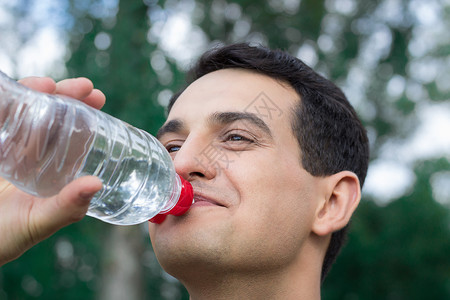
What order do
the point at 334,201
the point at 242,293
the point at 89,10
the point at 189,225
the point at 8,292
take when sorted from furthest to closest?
1. the point at 8,292
2. the point at 89,10
3. the point at 334,201
4. the point at 242,293
5. the point at 189,225

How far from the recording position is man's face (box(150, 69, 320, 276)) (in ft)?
6.52

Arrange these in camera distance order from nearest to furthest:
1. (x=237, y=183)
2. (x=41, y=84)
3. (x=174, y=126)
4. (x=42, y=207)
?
(x=42, y=207) < (x=41, y=84) < (x=237, y=183) < (x=174, y=126)

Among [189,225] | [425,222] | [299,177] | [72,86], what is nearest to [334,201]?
[299,177]

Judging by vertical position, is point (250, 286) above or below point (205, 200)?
below

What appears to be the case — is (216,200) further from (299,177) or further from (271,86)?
(271,86)

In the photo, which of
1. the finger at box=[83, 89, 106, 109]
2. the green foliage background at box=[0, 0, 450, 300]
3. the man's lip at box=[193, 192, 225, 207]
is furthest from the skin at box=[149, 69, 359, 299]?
the green foliage background at box=[0, 0, 450, 300]

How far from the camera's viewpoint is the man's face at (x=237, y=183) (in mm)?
1986

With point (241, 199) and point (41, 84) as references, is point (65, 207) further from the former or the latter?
point (241, 199)

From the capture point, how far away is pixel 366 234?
37.4ft

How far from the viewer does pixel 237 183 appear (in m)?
2.05

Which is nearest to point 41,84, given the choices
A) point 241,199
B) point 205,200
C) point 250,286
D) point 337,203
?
A: point 205,200

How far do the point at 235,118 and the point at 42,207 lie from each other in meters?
1.05

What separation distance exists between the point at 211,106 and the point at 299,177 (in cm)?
56

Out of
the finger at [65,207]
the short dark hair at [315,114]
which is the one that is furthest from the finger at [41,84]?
the short dark hair at [315,114]
